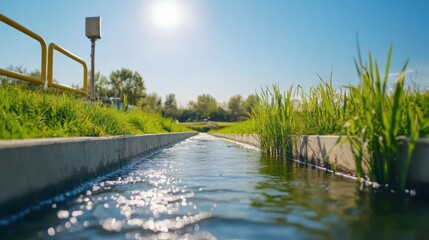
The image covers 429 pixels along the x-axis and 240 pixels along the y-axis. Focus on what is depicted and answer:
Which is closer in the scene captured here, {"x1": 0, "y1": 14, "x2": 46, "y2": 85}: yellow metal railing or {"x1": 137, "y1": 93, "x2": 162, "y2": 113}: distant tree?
{"x1": 0, "y1": 14, "x2": 46, "y2": 85}: yellow metal railing

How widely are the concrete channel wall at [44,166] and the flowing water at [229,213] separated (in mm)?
171

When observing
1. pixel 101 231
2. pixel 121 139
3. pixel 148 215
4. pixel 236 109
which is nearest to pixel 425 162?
pixel 148 215

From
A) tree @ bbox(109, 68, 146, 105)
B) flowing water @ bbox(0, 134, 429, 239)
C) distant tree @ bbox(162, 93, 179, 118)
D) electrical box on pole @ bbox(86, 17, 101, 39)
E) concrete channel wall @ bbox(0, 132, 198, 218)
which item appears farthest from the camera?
distant tree @ bbox(162, 93, 179, 118)

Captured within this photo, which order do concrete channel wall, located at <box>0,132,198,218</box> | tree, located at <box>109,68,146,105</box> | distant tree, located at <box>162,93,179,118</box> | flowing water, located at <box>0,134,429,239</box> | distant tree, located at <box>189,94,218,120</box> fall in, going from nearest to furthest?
flowing water, located at <box>0,134,429,239</box> < concrete channel wall, located at <box>0,132,198,218</box> < tree, located at <box>109,68,146,105</box> < distant tree, located at <box>162,93,179,118</box> < distant tree, located at <box>189,94,218,120</box>

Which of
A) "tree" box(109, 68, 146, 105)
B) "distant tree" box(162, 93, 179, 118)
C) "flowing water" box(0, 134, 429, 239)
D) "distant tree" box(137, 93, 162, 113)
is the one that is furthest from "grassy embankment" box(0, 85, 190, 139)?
"distant tree" box(162, 93, 179, 118)

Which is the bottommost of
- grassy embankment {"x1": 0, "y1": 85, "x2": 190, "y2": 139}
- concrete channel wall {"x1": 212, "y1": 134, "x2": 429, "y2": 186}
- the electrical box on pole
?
concrete channel wall {"x1": 212, "y1": 134, "x2": 429, "y2": 186}

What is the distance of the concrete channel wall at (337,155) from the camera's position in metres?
3.04

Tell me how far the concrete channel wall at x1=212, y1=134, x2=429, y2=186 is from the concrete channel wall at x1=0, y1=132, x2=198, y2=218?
8.45 ft

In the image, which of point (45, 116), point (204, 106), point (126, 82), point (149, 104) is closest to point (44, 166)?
point (45, 116)

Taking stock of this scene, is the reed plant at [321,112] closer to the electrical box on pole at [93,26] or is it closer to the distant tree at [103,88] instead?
the electrical box on pole at [93,26]

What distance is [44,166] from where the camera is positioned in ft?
9.90

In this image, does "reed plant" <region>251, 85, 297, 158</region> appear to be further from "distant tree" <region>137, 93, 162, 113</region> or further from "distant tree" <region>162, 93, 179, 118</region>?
"distant tree" <region>162, 93, 179, 118</region>

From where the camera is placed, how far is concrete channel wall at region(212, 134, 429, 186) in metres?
3.04

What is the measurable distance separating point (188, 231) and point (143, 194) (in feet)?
4.23
